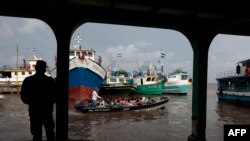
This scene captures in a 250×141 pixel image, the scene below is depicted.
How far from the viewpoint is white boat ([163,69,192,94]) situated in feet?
181

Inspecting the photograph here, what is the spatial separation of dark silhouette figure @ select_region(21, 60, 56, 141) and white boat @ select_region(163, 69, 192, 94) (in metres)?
51.0

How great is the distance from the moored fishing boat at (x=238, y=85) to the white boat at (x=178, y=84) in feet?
47.0

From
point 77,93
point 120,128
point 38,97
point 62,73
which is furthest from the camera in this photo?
point 77,93

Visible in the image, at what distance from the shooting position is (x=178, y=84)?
2208 inches

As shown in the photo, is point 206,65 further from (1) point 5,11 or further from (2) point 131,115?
(2) point 131,115

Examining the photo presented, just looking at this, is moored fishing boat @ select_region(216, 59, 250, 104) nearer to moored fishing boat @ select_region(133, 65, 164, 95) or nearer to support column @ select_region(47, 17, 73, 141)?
moored fishing boat @ select_region(133, 65, 164, 95)

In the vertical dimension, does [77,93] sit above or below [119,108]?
above

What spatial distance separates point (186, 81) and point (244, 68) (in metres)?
19.7

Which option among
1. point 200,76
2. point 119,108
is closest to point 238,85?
point 119,108

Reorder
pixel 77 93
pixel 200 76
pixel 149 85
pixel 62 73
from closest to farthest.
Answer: pixel 62 73 → pixel 200 76 → pixel 77 93 → pixel 149 85

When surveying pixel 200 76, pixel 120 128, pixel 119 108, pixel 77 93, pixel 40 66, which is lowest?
pixel 120 128

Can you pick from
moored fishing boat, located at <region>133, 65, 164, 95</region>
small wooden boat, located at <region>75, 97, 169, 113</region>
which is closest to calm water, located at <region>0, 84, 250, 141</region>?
small wooden boat, located at <region>75, 97, 169, 113</region>

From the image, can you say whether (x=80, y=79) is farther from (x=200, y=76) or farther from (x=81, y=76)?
(x=200, y=76)

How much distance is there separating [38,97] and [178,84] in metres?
52.4
